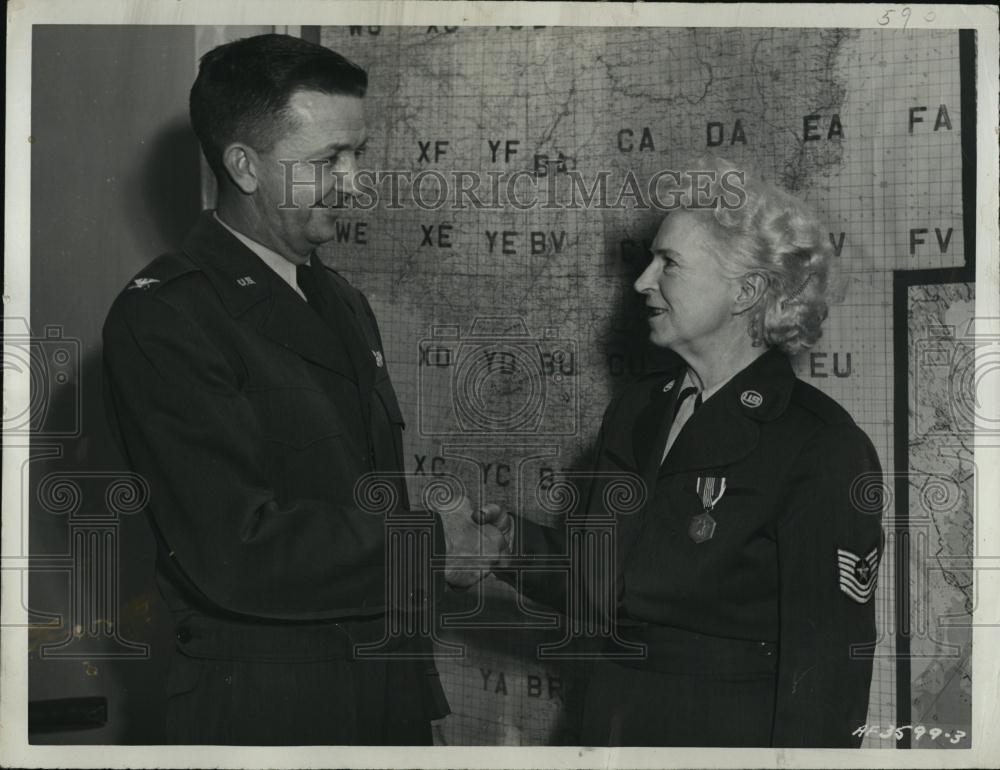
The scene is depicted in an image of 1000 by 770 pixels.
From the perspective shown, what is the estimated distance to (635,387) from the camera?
3211mm

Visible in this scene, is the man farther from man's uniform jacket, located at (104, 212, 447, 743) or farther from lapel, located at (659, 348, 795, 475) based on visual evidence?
Result: lapel, located at (659, 348, 795, 475)

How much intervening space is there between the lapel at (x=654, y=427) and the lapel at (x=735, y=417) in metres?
0.04

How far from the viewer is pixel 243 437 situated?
3.00 m

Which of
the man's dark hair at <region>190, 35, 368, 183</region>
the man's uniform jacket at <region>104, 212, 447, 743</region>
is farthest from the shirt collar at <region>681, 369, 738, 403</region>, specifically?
the man's dark hair at <region>190, 35, 368, 183</region>

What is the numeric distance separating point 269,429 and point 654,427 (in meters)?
1.01

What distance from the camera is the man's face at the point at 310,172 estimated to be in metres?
3.13

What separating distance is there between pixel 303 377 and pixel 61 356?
68 centimetres

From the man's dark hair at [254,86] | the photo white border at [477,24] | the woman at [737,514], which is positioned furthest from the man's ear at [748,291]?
the man's dark hair at [254,86]

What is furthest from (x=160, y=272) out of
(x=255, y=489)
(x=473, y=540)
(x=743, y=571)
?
(x=743, y=571)

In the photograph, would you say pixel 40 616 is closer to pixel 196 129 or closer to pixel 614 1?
pixel 196 129

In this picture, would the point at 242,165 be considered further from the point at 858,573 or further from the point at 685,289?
the point at 858,573

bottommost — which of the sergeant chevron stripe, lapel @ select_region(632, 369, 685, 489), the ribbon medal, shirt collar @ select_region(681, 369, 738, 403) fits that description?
the sergeant chevron stripe

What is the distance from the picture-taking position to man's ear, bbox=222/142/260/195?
312 centimetres

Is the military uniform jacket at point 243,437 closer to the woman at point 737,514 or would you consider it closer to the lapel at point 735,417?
the woman at point 737,514
